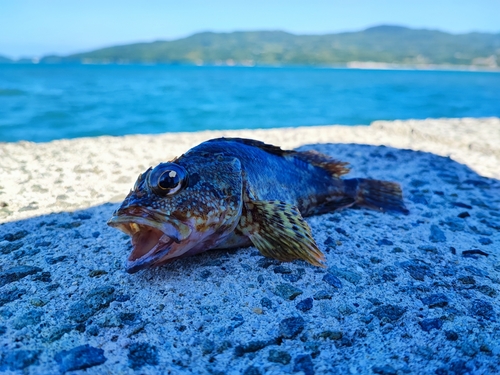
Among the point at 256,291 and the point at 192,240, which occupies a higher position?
the point at 192,240

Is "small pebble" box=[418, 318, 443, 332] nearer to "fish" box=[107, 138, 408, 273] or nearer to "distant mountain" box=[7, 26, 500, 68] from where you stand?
"fish" box=[107, 138, 408, 273]

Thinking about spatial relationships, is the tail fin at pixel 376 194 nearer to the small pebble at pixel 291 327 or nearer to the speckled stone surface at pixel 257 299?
the speckled stone surface at pixel 257 299

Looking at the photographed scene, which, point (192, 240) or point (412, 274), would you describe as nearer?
point (192, 240)

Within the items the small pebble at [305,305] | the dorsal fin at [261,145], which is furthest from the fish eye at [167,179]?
the small pebble at [305,305]

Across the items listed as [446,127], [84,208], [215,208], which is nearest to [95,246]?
[84,208]

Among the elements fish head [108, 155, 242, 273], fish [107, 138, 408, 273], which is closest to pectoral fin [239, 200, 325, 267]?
fish [107, 138, 408, 273]

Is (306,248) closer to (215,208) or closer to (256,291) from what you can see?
(256,291)

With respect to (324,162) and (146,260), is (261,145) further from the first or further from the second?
(146,260)
